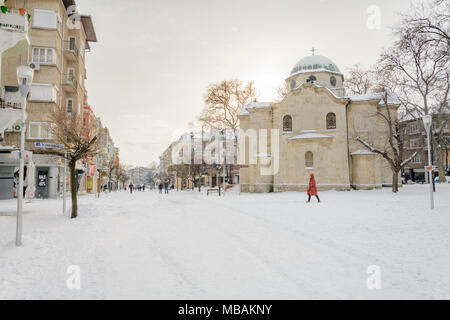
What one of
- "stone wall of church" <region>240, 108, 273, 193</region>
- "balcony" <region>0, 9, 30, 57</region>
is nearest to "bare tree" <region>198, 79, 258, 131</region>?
"stone wall of church" <region>240, 108, 273, 193</region>

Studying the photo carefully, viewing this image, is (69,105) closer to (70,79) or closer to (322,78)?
(70,79)

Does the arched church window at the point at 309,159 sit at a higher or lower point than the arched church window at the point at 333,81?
lower

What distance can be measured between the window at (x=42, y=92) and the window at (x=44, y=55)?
74.5 inches

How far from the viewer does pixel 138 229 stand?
10.6m

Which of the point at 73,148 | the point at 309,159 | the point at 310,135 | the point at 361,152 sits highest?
the point at 310,135

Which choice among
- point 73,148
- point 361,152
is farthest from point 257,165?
point 73,148

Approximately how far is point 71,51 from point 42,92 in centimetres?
535

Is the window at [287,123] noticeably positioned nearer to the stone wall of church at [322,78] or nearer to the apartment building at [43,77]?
the stone wall of church at [322,78]

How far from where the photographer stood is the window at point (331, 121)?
107 feet

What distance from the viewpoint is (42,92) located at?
25.0m

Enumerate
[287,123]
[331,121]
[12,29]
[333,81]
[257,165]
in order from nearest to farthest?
[12,29], [331,121], [287,123], [257,165], [333,81]
